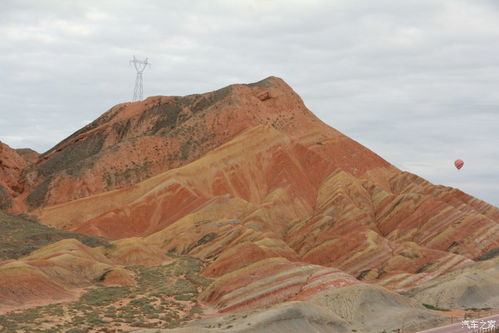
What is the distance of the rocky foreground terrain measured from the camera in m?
51.1

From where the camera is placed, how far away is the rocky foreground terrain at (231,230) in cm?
5112

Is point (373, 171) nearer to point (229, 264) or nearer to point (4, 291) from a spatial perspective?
point (229, 264)

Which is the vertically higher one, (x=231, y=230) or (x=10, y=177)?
(x=10, y=177)

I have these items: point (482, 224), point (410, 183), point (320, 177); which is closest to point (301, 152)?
point (320, 177)

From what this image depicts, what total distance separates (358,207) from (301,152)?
2191 centimetres

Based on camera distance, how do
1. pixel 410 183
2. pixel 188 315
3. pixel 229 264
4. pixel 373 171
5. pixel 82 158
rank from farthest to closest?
1. pixel 82 158
2. pixel 373 171
3. pixel 410 183
4. pixel 229 264
5. pixel 188 315

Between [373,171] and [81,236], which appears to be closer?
[81,236]

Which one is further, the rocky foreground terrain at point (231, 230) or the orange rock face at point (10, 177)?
the orange rock face at point (10, 177)

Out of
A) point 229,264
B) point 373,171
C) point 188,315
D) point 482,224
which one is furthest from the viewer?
point 373,171

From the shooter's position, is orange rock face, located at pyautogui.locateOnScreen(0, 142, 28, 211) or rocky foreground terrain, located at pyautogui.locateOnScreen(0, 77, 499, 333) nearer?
rocky foreground terrain, located at pyautogui.locateOnScreen(0, 77, 499, 333)

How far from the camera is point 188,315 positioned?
52.5 m

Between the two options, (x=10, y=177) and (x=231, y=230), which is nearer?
(x=231, y=230)

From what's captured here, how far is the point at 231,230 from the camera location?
87.4m

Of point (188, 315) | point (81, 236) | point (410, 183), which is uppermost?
point (410, 183)
